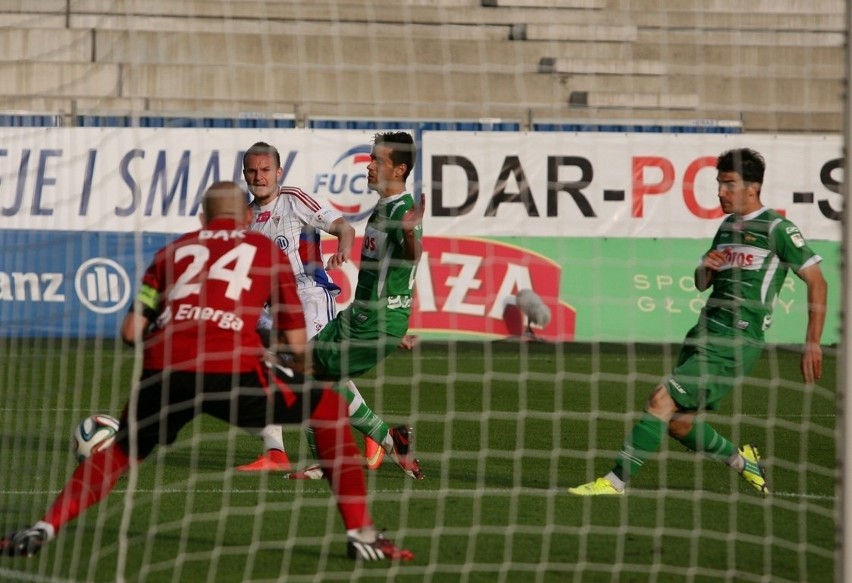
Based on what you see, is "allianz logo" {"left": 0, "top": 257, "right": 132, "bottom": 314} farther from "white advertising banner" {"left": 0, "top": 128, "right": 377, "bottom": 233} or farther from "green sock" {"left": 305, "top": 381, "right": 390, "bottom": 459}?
"green sock" {"left": 305, "top": 381, "right": 390, "bottom": 459}

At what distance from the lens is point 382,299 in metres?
8.01

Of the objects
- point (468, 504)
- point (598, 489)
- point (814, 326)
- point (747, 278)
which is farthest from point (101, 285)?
point (814, 326)

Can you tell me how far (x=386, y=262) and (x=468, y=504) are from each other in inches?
60.9

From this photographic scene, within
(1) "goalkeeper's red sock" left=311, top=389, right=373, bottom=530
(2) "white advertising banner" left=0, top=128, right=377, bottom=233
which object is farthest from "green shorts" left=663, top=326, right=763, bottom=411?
(2) "white advertising banner" left=0, top=128, right=377, bottom=233

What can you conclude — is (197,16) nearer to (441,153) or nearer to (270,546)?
(441,153)

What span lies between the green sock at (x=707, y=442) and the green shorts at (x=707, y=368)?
139mm

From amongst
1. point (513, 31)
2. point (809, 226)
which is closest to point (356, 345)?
point (809, 226)

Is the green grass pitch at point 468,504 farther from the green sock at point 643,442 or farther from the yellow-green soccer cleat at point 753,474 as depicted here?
the green sock at point 643,442

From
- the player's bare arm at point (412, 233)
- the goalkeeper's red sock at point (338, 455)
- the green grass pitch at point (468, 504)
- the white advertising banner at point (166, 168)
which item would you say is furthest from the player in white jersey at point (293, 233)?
the white advertising banner at point (166, 168)

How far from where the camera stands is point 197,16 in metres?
Result: 19.8

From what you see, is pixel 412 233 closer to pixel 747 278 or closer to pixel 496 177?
pixel 747 278

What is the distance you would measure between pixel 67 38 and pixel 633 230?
29.7 feet

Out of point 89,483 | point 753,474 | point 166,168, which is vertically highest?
point 166,168

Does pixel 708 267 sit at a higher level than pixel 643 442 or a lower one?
higher
